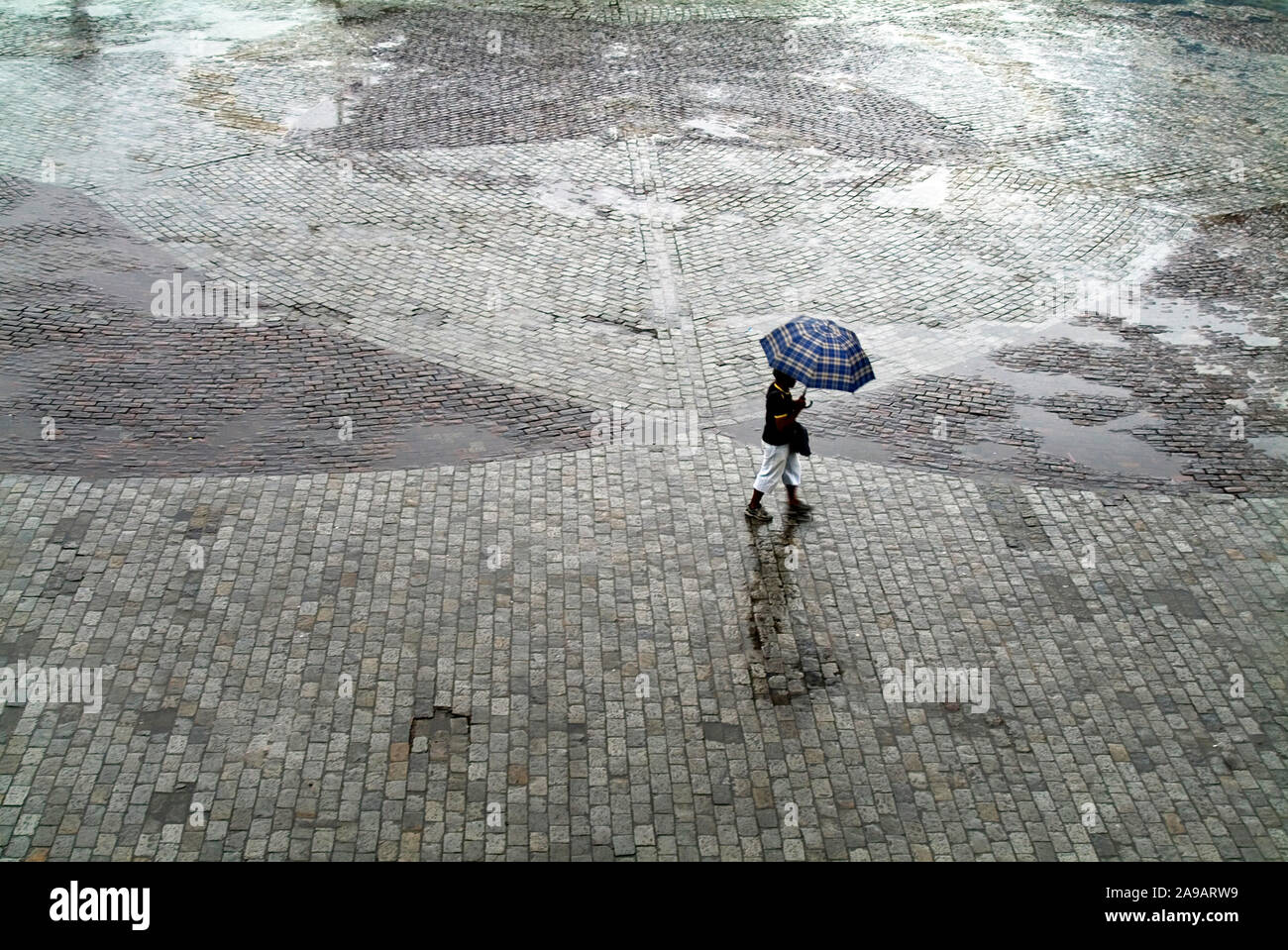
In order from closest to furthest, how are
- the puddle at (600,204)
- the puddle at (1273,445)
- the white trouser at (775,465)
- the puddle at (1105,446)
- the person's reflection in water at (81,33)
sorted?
the white trouser at (775,465)
the puddle at (1105,446)
the puddle at (1273,445)
the puddle at (600,204)
the person's reflection in water at (81,33)

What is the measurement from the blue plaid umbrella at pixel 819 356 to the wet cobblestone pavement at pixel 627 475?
145 centimetres

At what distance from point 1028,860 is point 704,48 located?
61.2ft

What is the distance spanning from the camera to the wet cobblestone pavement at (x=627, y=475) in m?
7.11

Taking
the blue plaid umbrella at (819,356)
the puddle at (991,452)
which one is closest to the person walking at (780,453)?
the blue plaid umbrella at (819,356)

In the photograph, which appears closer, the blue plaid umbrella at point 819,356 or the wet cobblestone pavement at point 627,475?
the wet cobblestone pavement at point 627,475

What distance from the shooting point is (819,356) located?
8844mm

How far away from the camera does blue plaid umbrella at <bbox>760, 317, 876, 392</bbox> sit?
877 cm

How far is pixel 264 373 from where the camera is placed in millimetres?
11422

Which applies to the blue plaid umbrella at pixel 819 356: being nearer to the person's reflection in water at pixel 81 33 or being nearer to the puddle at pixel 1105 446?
the puddle at pixel 1105 446

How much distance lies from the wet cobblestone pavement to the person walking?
21cm

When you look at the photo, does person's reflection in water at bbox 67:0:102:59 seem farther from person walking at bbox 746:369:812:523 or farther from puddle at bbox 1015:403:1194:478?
puddle at bbox 1015:403:1194:478

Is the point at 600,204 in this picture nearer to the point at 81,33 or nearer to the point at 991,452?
the point at 991,452

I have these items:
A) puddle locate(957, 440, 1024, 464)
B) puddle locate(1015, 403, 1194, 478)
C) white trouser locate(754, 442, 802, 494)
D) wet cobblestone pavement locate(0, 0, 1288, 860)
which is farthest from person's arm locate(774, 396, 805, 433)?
puddle locate(1015, 403, 1194, 478)

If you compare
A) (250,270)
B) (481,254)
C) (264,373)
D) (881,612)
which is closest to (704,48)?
(481,254)
